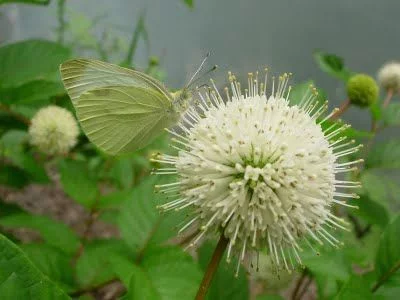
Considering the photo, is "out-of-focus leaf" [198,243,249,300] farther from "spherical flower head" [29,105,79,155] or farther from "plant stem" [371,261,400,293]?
"spherical flower head" [29,105,79,155]

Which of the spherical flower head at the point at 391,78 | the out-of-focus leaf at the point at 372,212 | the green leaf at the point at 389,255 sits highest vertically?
the spherical flower head at the point at 391,78

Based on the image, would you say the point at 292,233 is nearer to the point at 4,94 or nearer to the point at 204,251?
the point at 204,251

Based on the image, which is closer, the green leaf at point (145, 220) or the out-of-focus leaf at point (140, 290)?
the out-of-focus leaf at point (140, 290)

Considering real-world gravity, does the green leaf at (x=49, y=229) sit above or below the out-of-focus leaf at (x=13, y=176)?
→ below

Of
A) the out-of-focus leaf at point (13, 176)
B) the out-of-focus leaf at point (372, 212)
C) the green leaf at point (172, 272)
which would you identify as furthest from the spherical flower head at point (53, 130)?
the out-of-focus leaf at point (372, 212)

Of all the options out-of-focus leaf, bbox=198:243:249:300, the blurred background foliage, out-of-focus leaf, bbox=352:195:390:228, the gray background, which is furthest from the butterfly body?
the gray background

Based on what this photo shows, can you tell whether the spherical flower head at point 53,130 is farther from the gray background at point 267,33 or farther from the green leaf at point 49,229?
the gray background at point 267,33

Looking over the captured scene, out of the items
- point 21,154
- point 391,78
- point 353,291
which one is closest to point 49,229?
point 21,154
